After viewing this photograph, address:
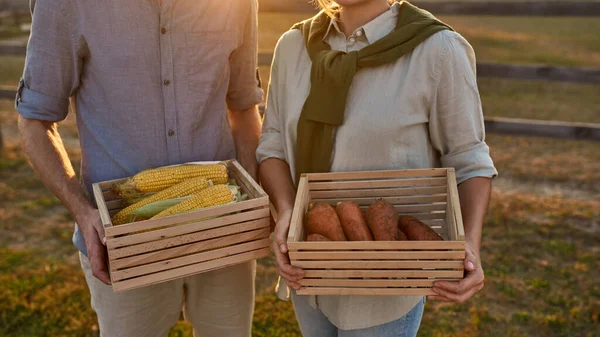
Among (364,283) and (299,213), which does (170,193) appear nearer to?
(299,213)

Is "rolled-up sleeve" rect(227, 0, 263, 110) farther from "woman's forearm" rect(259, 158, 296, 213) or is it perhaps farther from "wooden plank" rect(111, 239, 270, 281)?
"wooden plank" rect(111, 239, 270, 281)

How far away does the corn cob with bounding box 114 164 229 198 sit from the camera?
1.86 meters

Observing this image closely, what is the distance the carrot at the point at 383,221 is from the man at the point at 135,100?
0.65 meters

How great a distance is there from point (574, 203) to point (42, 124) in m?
4.83

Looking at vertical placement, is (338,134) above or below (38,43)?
below

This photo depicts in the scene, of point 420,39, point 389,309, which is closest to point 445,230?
point 389,309

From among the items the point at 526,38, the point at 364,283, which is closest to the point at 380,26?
the point at 364,283

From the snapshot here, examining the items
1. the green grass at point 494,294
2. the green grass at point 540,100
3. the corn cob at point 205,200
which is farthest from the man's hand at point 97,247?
the green grass at point 540,100

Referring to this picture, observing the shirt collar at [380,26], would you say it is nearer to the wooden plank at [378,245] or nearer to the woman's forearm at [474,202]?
the woman's forearm at [474,202]

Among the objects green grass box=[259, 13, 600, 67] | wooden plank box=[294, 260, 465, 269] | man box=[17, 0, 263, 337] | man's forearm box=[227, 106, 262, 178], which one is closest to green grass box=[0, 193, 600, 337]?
man box=[17, 0, 263, 337]

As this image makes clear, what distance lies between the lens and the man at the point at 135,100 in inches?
74.6

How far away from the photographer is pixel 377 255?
1.54 metres

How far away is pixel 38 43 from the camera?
6.13ft

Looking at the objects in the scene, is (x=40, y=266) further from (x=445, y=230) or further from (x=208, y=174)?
(x=445, y=230)
